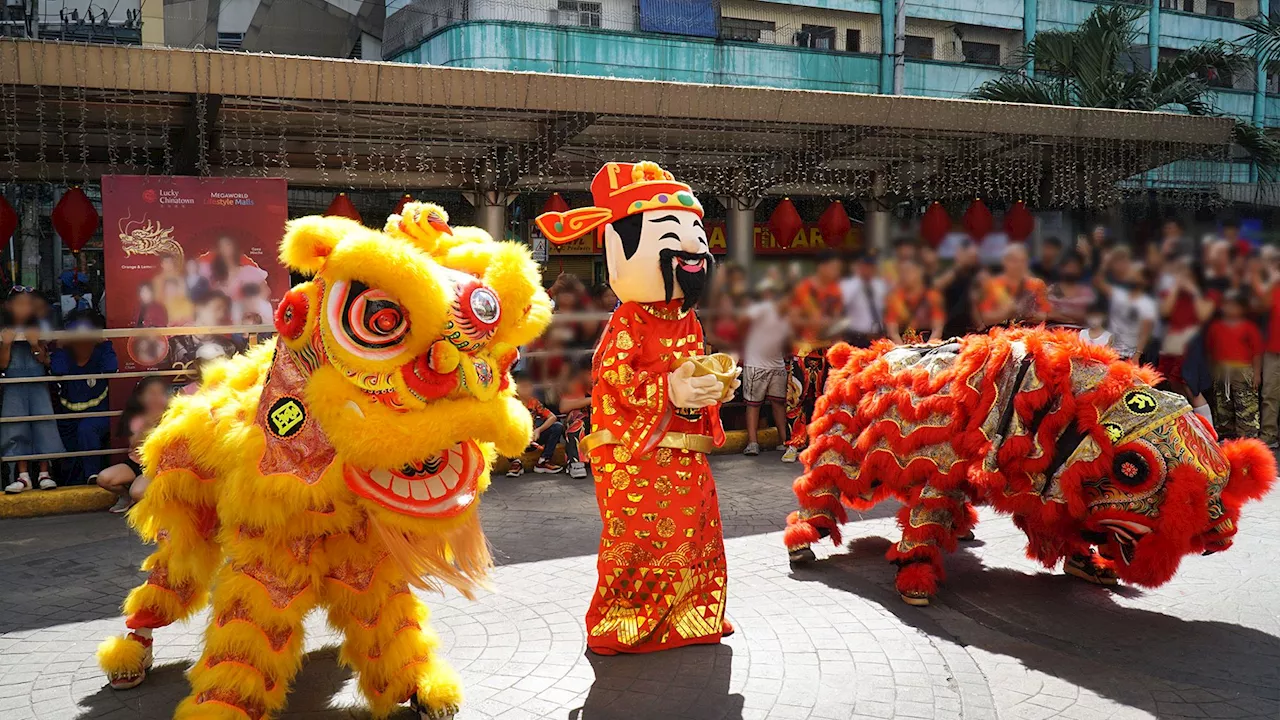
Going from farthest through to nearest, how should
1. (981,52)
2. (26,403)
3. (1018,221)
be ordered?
(981,52)
(1018,221)
(26,403)

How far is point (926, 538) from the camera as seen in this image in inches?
193

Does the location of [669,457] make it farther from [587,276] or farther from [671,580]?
[587,276]

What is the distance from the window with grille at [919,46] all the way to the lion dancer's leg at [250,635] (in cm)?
2173

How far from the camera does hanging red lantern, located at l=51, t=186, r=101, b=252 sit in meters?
9.14

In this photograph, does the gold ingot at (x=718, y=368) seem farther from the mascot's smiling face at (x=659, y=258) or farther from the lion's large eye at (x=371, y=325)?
the lion's large eye at (x=371, y=325)

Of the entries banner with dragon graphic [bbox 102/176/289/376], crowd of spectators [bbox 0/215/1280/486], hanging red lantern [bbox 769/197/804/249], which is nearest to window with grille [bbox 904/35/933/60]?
hanging red lantern [bbox 769/197/804/249]

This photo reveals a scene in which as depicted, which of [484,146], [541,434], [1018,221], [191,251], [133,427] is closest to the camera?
[133,427]

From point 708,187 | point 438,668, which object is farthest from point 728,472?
point 708,187

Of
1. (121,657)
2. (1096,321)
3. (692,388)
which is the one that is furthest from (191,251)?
(1096,321)

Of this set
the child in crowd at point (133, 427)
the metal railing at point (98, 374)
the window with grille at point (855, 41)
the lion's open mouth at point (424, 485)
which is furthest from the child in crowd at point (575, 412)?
the window with grille at point (855, 41)

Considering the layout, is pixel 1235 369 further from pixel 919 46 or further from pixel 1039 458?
pixel 919 46

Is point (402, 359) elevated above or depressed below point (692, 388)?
above

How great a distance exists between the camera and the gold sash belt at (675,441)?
4176 mm

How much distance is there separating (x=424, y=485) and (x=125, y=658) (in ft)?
5.11
